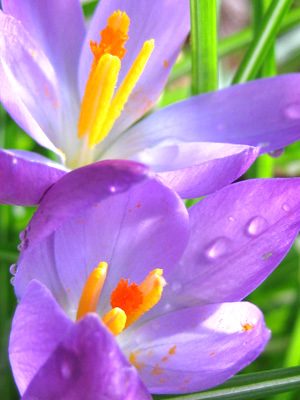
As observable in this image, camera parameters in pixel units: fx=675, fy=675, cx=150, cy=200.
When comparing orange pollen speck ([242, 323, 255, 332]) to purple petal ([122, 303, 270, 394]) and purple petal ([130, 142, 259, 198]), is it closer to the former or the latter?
purple petal ([122, 303, 270, 394])

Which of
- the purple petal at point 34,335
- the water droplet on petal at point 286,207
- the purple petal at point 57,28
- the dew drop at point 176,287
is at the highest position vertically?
the purple petal at point 57,28

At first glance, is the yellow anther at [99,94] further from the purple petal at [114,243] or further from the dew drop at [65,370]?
the dew drop at [65,370]

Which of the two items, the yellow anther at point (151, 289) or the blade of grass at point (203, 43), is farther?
the blade of grass at point (203, 43)

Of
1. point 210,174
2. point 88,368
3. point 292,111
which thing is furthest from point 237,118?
point 88,368

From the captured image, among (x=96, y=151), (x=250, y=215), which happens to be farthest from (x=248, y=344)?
(x=96, y=151)

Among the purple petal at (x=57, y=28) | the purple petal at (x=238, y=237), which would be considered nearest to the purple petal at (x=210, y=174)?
the purple petal at (x=238, y=237)

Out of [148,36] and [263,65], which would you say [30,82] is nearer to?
[148,36]
